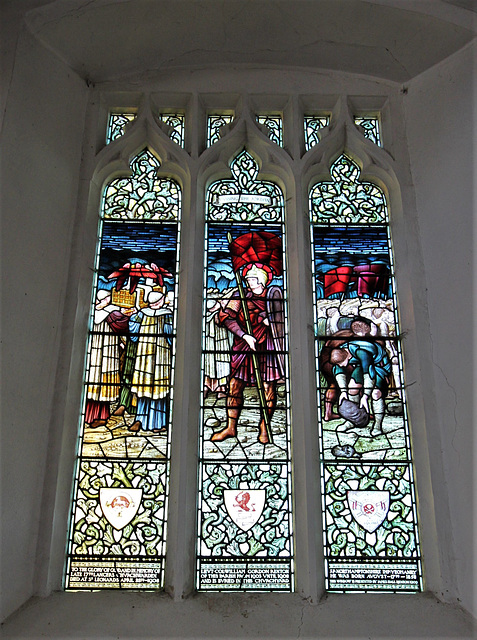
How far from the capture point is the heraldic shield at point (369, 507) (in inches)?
141

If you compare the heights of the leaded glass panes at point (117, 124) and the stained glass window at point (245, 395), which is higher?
the leaded glass panes at point (117, 124)

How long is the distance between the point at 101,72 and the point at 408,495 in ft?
10.3

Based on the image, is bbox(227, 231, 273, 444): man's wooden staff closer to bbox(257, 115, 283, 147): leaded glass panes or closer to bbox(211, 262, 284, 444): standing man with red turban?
bbox(211, 262, 284, 444): standing man with red turban

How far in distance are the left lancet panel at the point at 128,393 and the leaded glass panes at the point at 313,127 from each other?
2.93 feet

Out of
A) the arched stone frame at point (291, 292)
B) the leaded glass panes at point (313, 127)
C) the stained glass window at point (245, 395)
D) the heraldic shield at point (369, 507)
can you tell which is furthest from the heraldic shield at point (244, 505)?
the leaded glass panes at point (313, 127)

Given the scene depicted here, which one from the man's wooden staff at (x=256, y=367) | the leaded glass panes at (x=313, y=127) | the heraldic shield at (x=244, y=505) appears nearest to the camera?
the heraldic shield at (x=244, y=505)

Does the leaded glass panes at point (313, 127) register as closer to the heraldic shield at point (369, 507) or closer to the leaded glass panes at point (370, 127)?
the leaded glass panes at point (370, 127)

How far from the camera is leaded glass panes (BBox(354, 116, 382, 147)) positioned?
184 inches

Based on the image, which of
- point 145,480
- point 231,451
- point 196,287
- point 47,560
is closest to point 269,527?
point 231,451

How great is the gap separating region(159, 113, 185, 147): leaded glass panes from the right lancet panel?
0.94m

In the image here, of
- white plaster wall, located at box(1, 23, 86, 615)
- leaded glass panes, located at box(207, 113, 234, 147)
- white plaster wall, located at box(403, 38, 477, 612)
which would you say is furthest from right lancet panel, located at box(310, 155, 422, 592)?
white plaster wall, located at box(1, 23, 86, 615)

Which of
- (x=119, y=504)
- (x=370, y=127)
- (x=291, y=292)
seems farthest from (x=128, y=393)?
(x=370, y=127)

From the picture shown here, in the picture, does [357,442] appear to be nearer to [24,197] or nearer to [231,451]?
[231,451]

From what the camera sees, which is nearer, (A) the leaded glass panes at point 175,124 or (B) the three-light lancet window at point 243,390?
(B) the three-light lancet window at point 243,390
